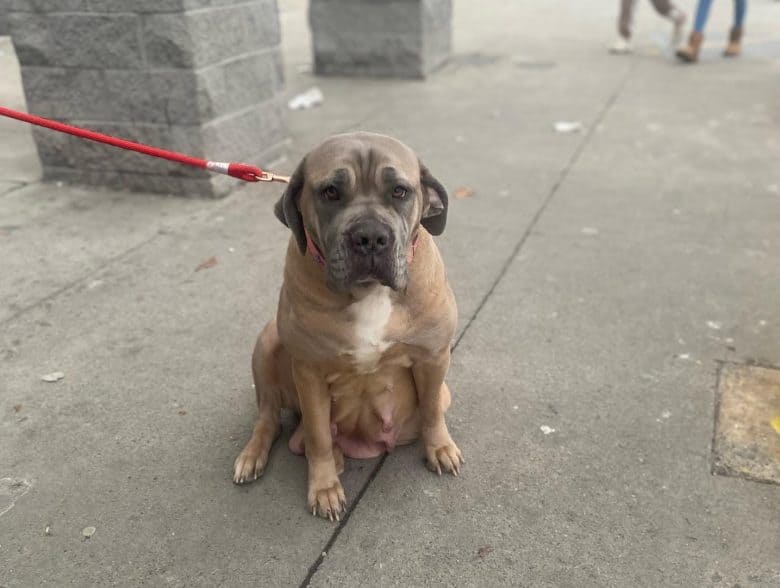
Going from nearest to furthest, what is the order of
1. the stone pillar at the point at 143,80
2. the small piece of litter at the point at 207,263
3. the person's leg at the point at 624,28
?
the small piece of litter at the point at 207,263 → the stone pillar at the point at 143,80 → the person's leg at the point at 624,28

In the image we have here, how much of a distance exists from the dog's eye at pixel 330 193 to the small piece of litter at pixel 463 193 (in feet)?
11.4

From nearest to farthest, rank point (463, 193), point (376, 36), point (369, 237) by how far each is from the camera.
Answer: point (369, 237) < point (463, 193) < point (376, 36)

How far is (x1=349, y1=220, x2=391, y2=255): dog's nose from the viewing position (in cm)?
210

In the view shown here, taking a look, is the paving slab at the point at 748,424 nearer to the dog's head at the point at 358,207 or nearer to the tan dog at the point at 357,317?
the tan dog at the point at 357,317

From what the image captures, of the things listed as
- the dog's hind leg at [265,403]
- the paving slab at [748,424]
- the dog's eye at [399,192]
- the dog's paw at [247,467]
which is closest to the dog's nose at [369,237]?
the dog's eye at [399,192]

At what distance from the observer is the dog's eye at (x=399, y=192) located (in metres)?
2.23

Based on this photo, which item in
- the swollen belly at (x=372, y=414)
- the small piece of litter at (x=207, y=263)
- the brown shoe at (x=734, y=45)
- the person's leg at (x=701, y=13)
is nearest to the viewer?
the swollen belly at (x=372, y=414)

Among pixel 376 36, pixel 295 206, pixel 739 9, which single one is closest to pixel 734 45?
pixel 739 9

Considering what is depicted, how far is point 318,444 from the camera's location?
2.57 meters

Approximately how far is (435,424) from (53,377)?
1.87m

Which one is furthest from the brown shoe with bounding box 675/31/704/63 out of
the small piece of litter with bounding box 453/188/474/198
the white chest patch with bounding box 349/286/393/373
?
the white chest patch with bounding box 349/286/393/373

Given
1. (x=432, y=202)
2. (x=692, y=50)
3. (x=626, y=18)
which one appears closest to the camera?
(x=432, y=202)

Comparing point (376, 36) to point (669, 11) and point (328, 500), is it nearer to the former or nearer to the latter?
point (669, 11)

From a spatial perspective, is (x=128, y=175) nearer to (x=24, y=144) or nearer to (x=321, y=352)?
(x=24, y=144)
